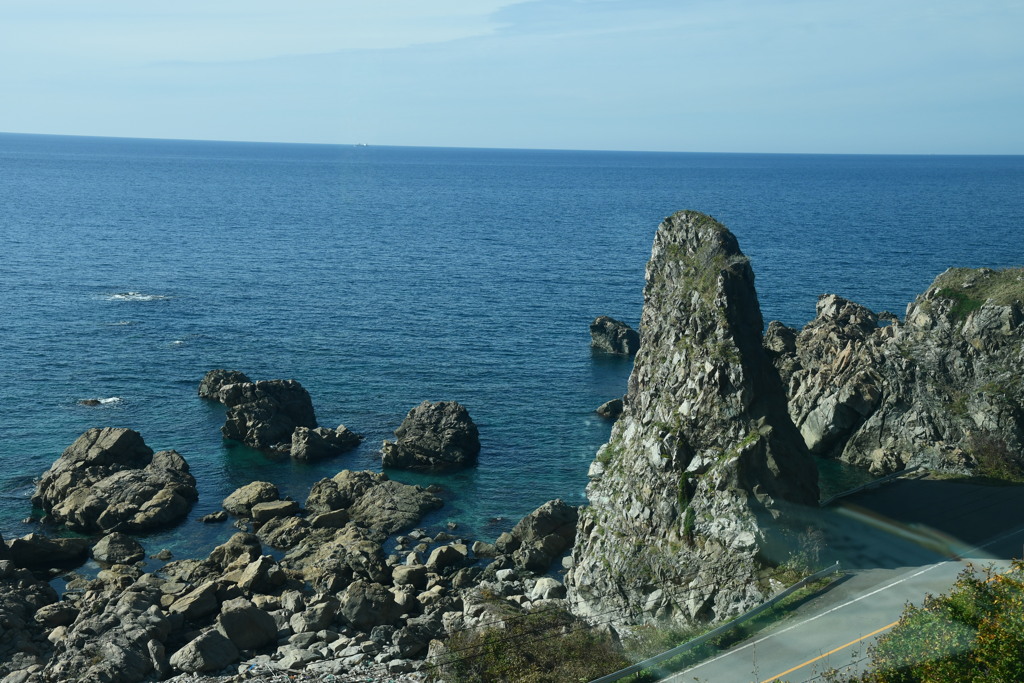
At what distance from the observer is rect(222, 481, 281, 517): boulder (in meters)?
62.3

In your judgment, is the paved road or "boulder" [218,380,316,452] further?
"boulder" [218,380,316,452]

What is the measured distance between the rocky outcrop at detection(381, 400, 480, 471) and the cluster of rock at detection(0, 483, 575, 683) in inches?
330

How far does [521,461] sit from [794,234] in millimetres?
128278

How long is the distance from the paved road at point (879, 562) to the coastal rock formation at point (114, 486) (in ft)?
133

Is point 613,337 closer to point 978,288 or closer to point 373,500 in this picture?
point 978,288

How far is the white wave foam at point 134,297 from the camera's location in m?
120

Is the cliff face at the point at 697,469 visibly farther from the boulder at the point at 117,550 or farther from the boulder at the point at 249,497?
the boulder at the point at 117,550

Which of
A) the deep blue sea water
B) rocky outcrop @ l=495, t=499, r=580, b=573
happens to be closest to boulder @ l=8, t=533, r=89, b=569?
the deep blue sea water

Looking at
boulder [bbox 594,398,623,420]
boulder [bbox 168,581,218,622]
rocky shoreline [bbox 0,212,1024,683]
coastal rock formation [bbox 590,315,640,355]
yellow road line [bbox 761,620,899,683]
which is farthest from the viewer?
coastal rock formation [bbox 590,315,640,355]

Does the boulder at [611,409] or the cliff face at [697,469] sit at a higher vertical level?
→ the cliff face at [697,469]

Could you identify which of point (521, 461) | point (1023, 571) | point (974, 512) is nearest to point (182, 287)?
point (521, 461)

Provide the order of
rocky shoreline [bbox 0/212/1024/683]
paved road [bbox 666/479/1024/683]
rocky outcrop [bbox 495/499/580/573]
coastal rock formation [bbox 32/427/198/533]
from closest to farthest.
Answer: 1. paved road [bbox 666/479/1024/683]
2. rocky shoreline [bbox 0/212/1024/683]
3. rocky outcrop [bbox 495/499/580/573]
4. coastal rock formation [bbox 32/427/198/533]

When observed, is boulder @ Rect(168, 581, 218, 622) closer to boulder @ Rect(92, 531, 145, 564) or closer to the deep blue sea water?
boulder @ Rect(92, 531, 145, 564)

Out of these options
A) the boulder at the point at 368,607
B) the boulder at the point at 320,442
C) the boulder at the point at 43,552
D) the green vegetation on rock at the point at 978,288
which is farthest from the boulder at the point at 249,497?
the green vegetation on rock at the point at 978,288
